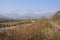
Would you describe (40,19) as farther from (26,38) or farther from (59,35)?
(26,38)

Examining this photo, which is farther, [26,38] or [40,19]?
[40,19]

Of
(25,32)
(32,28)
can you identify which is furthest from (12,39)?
(32,28)

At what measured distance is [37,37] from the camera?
1318cm

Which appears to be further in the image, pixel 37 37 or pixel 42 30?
pixel 42 30

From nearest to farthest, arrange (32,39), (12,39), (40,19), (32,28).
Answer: (12,39)
(32,39)
(32,28)
(40,19)

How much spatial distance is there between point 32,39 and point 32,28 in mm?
1162

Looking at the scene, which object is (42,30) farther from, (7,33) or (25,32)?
(7,33)

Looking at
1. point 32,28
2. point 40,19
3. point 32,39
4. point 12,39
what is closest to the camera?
point 12,39

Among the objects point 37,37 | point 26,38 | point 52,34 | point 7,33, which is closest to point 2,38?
point 7,33

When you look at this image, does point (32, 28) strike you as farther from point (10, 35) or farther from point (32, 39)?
point (10, 35)

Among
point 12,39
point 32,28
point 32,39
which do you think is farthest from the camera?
point 32,28

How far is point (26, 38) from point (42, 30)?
184 cm

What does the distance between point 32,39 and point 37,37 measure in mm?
403

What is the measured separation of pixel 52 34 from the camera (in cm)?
1430
